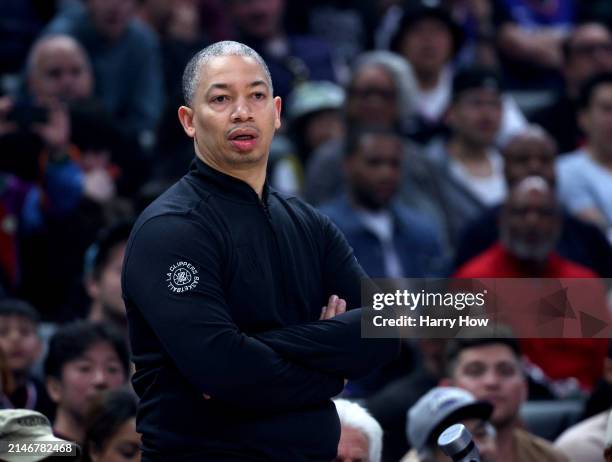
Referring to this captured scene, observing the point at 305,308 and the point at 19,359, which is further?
the point at 19,359

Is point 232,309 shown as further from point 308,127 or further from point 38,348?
point 308,127

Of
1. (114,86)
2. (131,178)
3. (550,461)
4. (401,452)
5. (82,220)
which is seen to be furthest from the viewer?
(114,86)

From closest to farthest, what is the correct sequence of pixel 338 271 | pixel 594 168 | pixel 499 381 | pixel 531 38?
pixel 338 271, pixel 499 381, pixel 594 168, pixel 531 38

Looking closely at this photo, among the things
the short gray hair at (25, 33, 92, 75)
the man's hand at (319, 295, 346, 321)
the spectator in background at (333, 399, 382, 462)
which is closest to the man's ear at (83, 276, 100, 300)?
the short gray hair at (25, 33, 92, 75)

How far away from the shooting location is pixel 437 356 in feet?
22.3

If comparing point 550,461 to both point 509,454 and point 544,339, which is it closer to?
point 509,454

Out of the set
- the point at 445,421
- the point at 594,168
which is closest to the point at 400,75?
the point at 594,168

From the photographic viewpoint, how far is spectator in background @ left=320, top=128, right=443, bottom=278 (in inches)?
313

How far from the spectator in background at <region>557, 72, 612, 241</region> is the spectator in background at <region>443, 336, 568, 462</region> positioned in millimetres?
2330

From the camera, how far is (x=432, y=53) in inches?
391

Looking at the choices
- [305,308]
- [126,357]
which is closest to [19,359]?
[126,357]

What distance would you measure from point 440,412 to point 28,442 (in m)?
2.14

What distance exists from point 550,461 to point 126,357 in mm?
1894

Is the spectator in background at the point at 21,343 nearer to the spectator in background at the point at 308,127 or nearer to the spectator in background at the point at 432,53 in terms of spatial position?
the spectator in background at the point at 308,127
